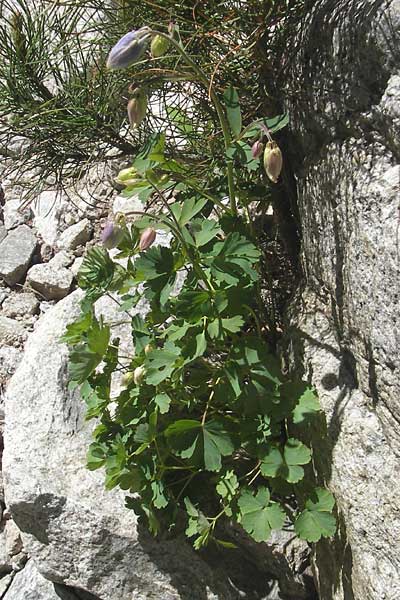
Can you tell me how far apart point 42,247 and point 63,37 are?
1.17 meters

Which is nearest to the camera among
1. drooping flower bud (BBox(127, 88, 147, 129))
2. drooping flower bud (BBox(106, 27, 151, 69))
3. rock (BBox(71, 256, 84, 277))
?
drooping flower bud (BBox(106, 27, 151, 69))

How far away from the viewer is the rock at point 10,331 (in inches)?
113

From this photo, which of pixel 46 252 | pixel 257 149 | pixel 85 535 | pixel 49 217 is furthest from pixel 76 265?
pixel 257 149

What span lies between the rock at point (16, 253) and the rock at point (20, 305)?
0.08 metres

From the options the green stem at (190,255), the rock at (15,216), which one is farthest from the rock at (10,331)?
the green stem at (190,255)

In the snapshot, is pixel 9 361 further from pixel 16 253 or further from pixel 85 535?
pixel 85 535

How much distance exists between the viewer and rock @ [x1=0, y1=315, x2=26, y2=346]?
2.86m

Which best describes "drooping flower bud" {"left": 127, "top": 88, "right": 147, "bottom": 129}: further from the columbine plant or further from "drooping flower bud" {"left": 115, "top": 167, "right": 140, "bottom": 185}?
"drooping flower bud" {"left": 115, "top": 167, "right": 140, "bottom": 185}

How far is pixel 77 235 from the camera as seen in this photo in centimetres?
299

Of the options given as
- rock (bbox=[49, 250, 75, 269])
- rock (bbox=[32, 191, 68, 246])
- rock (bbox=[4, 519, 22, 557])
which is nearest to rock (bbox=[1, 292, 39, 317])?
rock (bbox=[49, 250, 75, 269])

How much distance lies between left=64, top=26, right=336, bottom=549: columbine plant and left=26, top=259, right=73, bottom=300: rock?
99cm

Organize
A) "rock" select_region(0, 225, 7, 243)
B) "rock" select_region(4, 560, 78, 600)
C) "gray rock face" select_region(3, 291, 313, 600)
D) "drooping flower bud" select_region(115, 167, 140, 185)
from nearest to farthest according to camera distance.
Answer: "drooping flower bud" select_region(115, 167, 140, 185) < "gray rock face" select_region(3, 291, 313, 600) < "rock" select_region(4, 560, 78, 600) < "rock" select_region(0, 225, 7, 243)

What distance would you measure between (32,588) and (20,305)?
1099mm

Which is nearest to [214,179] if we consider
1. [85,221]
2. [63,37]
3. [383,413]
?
[63,37]
